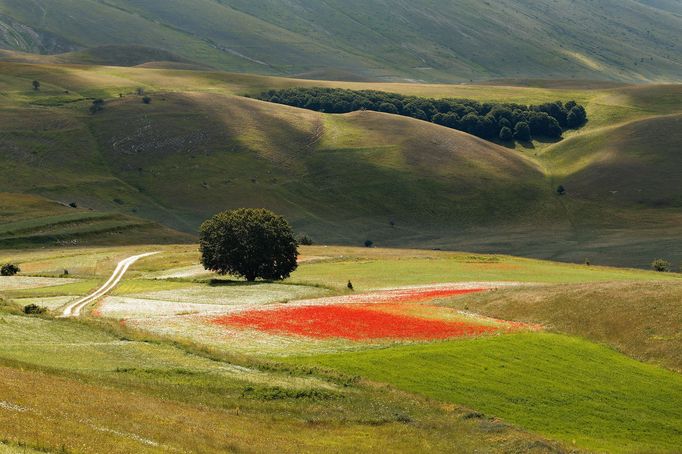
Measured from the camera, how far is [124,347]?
1870 inches

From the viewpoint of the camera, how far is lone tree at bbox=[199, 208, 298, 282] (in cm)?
9475

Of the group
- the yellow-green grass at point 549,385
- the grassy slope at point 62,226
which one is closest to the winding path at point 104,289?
the grassy slope at point 62,226

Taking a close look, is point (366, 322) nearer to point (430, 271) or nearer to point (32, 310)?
point (32, 310)

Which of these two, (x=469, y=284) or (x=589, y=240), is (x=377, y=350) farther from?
(x=589, y=240)

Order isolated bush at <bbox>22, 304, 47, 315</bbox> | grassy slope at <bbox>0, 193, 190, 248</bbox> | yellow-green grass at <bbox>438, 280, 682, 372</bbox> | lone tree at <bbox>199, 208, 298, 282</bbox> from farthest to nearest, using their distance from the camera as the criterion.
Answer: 1. grassy slope at <bbox>0, 193, 190, 248</bbox>
2. lone tree at <bbox>199, 208, 298, 282</bbox>
3. isolated bush at <bbox>22, 304, 47, 315</bbox>
4. yellow-green grass at <bbox>438, 280, 682, 372</bbox>

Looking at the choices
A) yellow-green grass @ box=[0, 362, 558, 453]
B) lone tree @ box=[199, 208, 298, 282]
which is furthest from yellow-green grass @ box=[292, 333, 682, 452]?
lone tree @ box=[199, 208, 298, 282]

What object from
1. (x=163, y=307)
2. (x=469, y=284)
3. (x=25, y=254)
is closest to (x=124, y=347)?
(x=163, y=307)

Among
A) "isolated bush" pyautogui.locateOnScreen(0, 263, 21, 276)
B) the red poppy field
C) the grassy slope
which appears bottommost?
the grassy slope

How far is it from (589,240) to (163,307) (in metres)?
119

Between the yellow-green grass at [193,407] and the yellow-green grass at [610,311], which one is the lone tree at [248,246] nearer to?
the yellow-green grass at [610,311]

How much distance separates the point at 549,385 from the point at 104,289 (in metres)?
50.8

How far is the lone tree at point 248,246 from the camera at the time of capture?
9475 centimetres

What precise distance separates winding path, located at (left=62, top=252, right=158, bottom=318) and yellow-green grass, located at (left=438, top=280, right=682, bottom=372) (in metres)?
28.4

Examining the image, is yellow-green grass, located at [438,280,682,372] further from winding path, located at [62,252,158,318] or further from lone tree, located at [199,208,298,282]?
winding path, located at [62,252,158,318]
